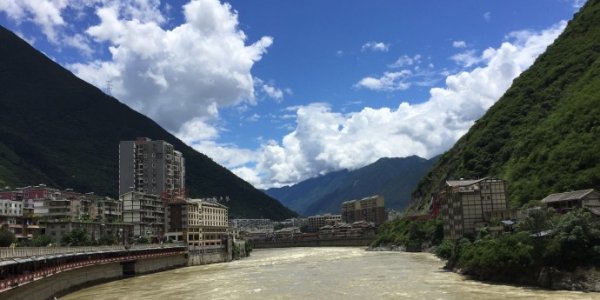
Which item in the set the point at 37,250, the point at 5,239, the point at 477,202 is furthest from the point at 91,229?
the point at 477,202

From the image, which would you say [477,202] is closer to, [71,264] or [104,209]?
[71,264]

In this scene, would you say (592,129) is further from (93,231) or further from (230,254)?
(93,231)

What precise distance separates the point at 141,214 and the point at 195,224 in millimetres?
14916

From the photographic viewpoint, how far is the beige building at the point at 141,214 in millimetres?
148875

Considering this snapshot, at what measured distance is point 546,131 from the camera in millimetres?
116750

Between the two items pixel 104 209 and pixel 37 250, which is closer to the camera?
pixel 37 250

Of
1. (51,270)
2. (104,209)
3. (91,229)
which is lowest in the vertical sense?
(51,270)

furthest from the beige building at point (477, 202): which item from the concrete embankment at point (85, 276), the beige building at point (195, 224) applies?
the beige building at point (195, 224)

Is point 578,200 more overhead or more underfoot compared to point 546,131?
more underfoot

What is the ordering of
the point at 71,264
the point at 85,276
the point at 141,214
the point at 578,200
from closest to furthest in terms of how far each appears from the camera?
the point at 71,264, the point at 578,200, the point at 85,276, the point at 141,214

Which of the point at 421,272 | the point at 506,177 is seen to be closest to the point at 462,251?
the point at 421,272

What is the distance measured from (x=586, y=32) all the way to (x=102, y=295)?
511 feet

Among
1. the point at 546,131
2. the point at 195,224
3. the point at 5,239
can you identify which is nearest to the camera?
the point at 5,239

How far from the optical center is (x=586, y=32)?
162m
